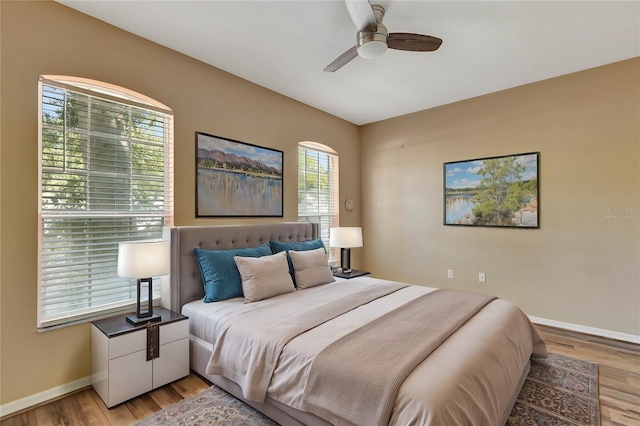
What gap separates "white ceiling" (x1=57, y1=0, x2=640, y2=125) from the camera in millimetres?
2350

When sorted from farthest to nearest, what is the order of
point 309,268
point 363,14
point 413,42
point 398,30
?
point 309,268, point 398,30, point 413,42, point 363,14

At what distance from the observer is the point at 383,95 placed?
402cm

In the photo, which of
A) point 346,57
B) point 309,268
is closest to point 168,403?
point 309,268

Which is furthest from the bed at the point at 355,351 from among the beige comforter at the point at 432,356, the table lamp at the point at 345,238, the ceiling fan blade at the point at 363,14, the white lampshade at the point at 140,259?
the ceiling fan blade at the point at 363,14

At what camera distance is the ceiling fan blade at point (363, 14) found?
76.1 inches

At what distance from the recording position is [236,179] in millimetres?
3443

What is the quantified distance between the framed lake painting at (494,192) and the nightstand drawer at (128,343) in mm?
3814

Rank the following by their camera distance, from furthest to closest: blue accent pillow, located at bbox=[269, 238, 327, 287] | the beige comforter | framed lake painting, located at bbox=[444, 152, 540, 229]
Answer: framed lake painting, located at bbox=[444, 152, 540, 229] → blue accent pillow, located at bbox=[269, 238, 327, 287] → the beige comforter

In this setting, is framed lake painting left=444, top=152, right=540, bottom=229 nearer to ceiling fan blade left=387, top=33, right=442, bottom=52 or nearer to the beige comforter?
the beige comforter

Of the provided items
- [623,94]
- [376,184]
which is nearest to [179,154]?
[376,184]

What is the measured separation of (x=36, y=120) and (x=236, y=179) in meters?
1.67

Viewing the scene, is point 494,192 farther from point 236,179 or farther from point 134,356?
point 134,356

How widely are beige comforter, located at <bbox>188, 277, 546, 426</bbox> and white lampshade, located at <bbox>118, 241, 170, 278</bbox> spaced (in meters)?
0.51

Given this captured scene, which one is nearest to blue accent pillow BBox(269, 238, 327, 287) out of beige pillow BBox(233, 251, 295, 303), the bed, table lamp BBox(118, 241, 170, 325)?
beige pillow BBox(233, 251, 295, 303)
